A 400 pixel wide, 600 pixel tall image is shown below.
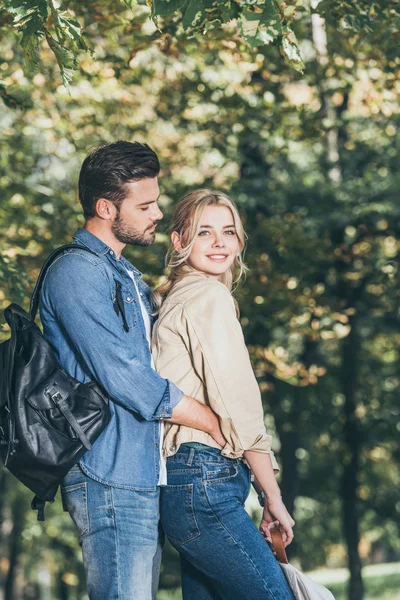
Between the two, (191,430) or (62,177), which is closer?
(191,430)

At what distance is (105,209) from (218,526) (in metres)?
1.19

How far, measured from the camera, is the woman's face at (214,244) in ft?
11.6

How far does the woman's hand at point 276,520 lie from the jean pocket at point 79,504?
67 cm

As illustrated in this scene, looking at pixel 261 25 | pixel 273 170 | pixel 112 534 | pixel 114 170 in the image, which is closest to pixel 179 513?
pixel 112 534

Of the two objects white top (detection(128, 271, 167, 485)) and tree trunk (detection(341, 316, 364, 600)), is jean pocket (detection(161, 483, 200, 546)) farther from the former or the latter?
tree trunk (detection(341, 316, 364, 600))

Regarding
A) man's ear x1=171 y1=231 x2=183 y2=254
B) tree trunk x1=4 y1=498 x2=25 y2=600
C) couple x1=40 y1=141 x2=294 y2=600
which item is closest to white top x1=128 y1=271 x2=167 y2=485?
couple x1=40 y1=141 x2=294 y2=600

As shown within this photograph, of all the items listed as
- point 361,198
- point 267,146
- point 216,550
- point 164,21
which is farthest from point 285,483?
point 216,550

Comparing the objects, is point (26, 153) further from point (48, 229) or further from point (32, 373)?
point (32, 373)

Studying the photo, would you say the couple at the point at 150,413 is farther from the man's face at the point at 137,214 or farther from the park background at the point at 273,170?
the park background at the point at 273,170

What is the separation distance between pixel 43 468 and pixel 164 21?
4.23 metres

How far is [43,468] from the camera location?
9.84ft

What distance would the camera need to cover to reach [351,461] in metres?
12.4

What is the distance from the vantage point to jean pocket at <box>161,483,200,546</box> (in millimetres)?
3197

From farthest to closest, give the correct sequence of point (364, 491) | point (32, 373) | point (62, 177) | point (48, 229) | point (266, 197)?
point (364, 491)
point (62, 177)
point (266, 197)
point (48, 229)
point (32, 373)
